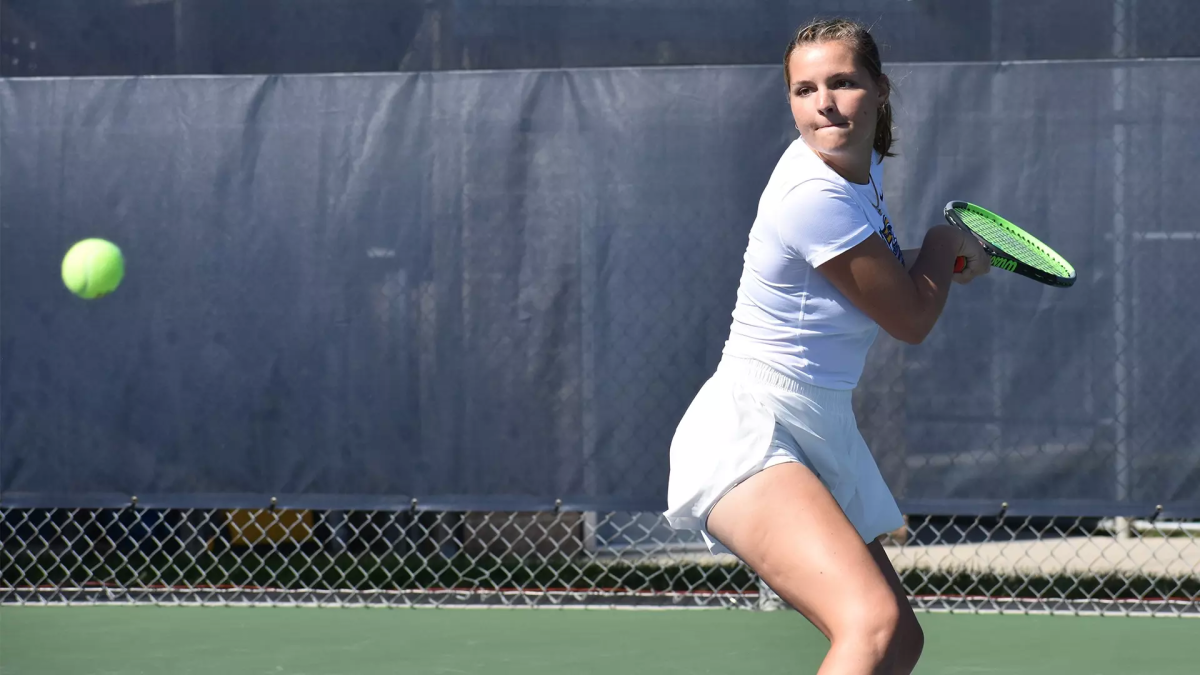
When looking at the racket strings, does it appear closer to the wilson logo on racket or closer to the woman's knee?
the wilson logo on racket

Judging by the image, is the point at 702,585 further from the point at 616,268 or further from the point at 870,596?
the point at 870,596

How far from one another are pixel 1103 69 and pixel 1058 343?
79 cm

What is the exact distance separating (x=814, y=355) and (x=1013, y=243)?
0.82 m

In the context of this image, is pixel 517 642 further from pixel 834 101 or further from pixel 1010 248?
pixel 834 101

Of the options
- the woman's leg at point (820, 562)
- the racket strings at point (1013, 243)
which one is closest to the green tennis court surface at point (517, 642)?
the racket strings at point (1013, 243)

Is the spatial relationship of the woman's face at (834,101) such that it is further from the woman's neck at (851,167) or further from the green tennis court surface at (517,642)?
the green tennis court surface at (517,642)

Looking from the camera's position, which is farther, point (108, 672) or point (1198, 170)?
point (1198, 170)

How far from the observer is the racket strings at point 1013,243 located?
2477mm

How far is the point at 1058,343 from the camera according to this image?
3930mm

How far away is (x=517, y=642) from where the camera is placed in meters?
3.92

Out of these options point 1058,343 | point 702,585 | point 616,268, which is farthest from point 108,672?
point 1058,343

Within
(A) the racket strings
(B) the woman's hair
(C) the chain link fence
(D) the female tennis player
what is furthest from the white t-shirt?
(C) the chain link fence

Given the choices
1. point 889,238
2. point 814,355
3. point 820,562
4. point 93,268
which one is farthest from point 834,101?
point 93,268

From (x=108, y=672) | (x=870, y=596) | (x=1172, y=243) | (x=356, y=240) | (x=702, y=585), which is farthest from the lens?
(x=702, y=585)
